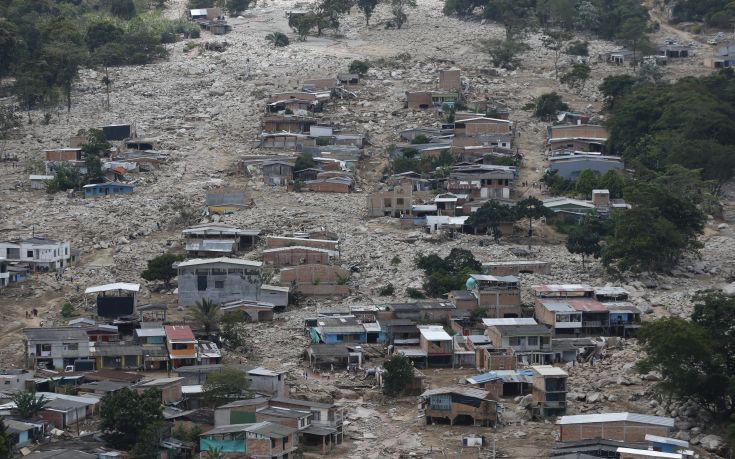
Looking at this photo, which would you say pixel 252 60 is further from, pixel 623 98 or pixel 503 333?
pixel 503 333

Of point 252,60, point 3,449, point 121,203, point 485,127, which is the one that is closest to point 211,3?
point 252,60

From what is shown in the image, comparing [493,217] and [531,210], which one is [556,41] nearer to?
[531,210]

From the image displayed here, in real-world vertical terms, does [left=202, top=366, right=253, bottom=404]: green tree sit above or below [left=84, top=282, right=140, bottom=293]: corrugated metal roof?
below

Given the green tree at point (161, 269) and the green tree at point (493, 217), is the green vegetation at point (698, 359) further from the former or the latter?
the green tree at point (161, 269)

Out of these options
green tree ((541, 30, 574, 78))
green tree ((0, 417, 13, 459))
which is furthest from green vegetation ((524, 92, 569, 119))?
green tree ((0, 417, 13, 459))

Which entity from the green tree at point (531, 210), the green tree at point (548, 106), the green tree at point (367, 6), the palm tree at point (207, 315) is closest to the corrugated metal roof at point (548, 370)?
the palm tree at point (207, 315)

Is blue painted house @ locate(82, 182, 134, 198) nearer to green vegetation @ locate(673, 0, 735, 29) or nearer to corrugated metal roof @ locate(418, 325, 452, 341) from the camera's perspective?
corrugated metal roof @ locate(418, 325, 452, 341)

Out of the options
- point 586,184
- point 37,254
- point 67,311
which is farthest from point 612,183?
point 67,311
